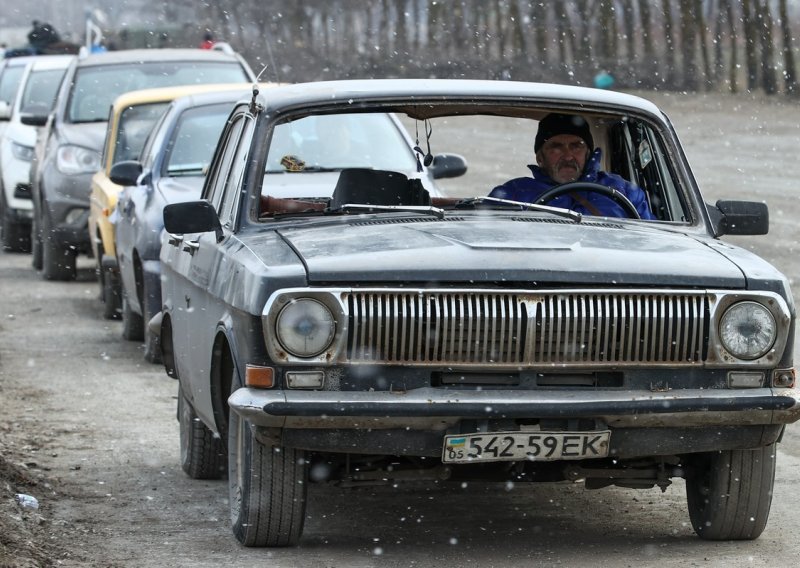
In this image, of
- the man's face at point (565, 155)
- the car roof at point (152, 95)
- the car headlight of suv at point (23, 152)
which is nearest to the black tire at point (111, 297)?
the car roof at point (152, 95)

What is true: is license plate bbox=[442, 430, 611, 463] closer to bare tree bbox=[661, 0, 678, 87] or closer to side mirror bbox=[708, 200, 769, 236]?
side mirror bbox=[708, 200, 769, 236]

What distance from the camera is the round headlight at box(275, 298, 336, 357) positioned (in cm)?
589

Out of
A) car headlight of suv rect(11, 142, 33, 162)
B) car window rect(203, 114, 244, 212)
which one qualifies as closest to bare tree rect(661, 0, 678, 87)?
car headlight of suv rect(11, 142, 33, 162)

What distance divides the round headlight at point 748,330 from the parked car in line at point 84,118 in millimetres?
9971

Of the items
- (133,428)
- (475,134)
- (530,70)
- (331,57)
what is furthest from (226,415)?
(331,57)

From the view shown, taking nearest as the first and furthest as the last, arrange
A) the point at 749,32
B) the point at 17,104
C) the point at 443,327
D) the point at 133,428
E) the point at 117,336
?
the point at 443,327 < the point at 133,428 < the point at 117,336 < the point at 17,104 < the point at 749,32

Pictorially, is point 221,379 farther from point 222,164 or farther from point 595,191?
point 595,191

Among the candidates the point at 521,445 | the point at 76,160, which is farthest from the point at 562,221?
the point at 76,160

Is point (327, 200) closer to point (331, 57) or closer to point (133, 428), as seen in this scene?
point (133, 428)

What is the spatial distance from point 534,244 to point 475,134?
946 inches

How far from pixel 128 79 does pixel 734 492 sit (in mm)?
10668

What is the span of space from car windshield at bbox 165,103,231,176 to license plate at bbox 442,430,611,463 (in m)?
6.42

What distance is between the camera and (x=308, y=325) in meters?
5.90

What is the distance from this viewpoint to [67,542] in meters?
6.62
